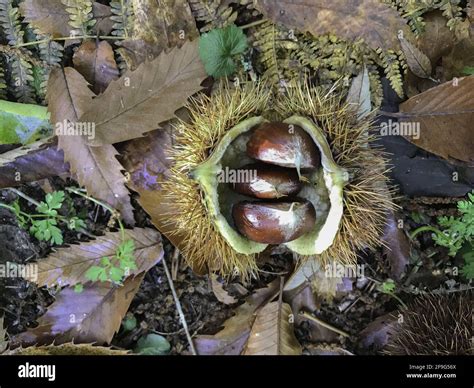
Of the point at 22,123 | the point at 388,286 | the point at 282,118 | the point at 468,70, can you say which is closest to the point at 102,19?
the point at 22,123

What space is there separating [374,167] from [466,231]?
16.9 inches

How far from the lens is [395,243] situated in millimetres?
1895

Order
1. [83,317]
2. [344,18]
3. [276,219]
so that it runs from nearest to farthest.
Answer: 1. [276,219]
2. [344,18]
3. [83,317]

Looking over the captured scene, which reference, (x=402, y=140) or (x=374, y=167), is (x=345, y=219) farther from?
(x=402, y=140)

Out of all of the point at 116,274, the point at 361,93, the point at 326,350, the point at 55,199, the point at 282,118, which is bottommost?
the point at 326,350

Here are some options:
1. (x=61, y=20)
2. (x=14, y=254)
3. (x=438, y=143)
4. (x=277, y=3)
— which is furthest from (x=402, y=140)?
(x=14, y=254)

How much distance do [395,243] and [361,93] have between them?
0.50 metres

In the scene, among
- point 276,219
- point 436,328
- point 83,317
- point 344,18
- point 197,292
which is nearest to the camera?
point 276,219

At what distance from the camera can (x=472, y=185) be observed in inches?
74.2

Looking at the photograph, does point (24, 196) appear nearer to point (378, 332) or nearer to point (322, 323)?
point (322, 323)

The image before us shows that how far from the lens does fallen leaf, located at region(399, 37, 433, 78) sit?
71.1 inches

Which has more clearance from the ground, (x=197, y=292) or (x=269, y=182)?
(x=269, y=182)

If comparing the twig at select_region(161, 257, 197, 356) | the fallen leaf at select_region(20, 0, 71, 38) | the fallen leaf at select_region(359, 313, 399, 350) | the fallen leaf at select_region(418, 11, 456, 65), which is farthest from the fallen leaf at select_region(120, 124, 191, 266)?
the fallen leaf at select_region(418, 11, 456, 65)

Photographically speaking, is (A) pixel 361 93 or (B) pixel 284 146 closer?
(B) pixel 284 146
